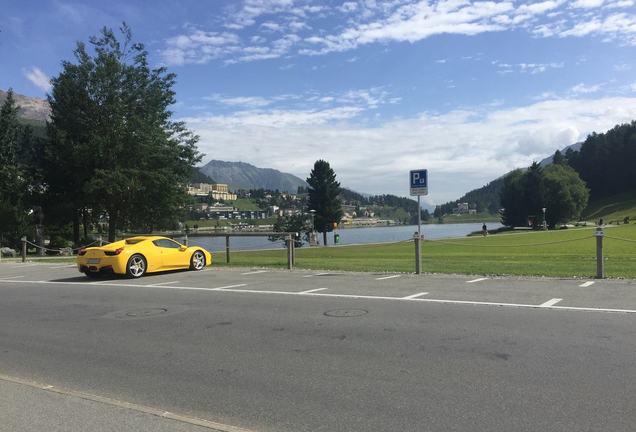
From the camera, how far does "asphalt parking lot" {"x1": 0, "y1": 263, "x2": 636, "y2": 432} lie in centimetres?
480

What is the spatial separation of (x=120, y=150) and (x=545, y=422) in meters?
40.1

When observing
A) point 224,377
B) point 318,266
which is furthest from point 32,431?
point 318,266

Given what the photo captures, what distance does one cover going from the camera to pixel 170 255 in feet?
58.3

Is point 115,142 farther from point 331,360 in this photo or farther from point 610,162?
point 610,162

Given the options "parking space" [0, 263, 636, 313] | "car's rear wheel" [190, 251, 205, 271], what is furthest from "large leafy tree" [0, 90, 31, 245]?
"car's rear wheel" [190, 251, 205, 271]

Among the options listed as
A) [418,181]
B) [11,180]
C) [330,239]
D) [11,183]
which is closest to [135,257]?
[418,181]

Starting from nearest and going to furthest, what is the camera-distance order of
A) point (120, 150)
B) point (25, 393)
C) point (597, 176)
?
point (25, 393) < point (120, 150) < point (597, 176)

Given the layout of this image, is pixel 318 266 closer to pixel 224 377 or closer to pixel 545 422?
pixel 224 377

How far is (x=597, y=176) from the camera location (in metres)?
179

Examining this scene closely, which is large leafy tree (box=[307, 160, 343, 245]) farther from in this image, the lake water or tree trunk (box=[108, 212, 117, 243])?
tree trunk (box=[108, 212, 117, 243])

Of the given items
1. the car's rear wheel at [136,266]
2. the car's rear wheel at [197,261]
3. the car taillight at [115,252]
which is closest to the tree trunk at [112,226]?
the car's rear wheel at [197,261]

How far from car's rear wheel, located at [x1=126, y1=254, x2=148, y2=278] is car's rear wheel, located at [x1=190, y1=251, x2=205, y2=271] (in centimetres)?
192

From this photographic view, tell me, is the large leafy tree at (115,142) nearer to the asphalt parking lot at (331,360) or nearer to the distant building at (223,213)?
the asphalt parking lot at (331,360)

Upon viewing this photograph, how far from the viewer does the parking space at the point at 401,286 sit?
405 inches
